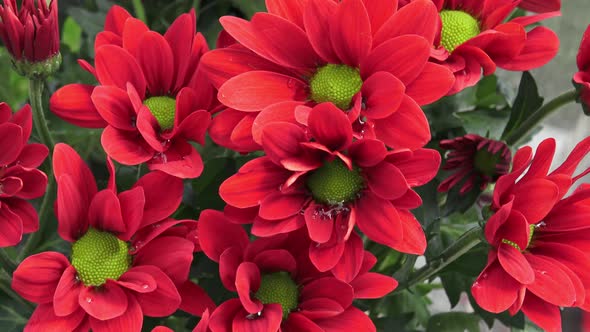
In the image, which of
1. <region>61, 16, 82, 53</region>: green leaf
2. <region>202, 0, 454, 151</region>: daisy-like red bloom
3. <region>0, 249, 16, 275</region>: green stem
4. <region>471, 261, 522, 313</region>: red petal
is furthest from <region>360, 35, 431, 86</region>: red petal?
<region>61, 16, 82, 53</region>: green leaf

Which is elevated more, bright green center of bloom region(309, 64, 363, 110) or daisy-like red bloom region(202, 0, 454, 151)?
daisy-like red bloom region(202, 0, 454, 151)

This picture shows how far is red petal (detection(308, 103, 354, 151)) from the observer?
34 cm

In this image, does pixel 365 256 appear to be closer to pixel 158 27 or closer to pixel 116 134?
pixel 116 134

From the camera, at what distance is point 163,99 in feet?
1.37

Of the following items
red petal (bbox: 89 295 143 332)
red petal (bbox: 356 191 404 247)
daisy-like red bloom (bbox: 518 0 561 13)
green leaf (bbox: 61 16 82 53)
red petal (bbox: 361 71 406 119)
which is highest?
red petal (bbox: 361 71 406 119)

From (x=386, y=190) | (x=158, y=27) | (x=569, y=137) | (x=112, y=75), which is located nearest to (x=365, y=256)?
(x=386, y=190)

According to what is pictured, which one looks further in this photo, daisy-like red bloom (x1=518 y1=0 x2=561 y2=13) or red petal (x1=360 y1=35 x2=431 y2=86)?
daisy-like red bloom (x1=518 y1=0 x2=561 y2=13)

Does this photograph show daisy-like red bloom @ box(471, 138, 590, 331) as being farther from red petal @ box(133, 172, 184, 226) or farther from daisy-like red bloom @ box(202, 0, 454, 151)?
red petal @ box(133, 172, 184, 226)

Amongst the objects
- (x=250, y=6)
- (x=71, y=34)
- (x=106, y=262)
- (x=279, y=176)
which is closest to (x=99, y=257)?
(x=106, y=262)

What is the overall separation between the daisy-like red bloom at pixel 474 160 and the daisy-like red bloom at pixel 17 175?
0.22 meters

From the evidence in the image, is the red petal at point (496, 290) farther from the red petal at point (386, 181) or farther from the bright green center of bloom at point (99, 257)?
the bright green center of bloom at point (99, 257)

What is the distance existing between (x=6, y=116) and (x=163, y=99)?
85mm

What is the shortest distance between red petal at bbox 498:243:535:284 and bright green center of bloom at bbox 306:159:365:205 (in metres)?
0.08

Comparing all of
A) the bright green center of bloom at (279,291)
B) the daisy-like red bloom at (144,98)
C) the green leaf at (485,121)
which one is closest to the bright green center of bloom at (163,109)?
the daisy-like red bloom at (144,98)
